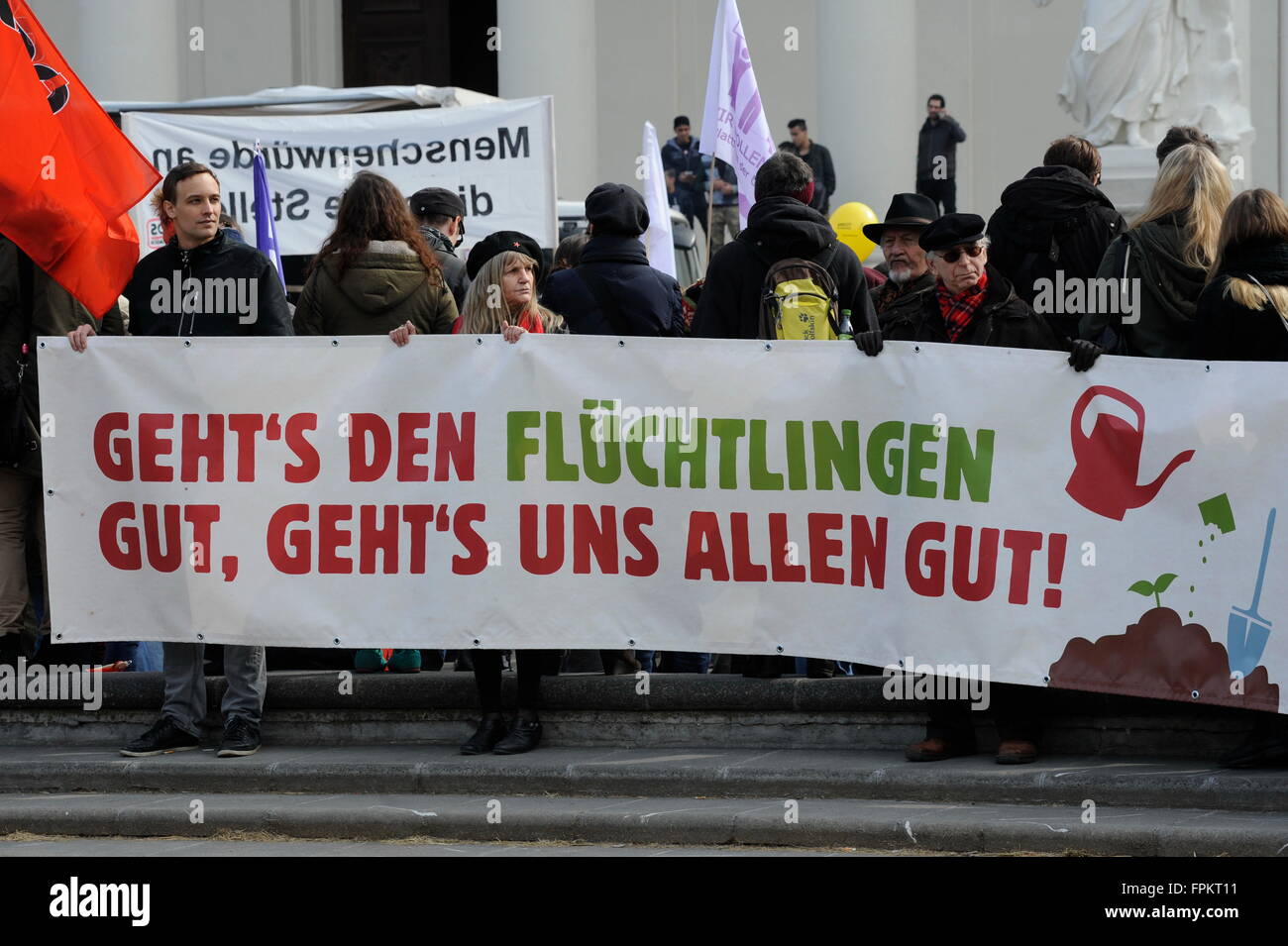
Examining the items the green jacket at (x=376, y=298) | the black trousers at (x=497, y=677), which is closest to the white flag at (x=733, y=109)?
the green jacket at (x=376, y=298)

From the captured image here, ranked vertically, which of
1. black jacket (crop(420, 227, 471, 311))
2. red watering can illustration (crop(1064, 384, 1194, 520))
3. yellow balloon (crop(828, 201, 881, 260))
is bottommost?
red watering can illustration (crop(1064, 384, 1194, 520))

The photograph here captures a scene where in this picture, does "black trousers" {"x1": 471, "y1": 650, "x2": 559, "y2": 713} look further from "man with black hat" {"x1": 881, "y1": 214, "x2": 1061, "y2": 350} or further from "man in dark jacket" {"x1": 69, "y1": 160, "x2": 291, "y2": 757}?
"man with black hat" {"x1": 881, "y1": 214, "x2": 1061, "y2": 350}

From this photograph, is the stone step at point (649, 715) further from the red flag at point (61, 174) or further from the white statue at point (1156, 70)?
the white statue at point (1156, 70)

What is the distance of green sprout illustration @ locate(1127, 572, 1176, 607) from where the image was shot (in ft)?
25.4

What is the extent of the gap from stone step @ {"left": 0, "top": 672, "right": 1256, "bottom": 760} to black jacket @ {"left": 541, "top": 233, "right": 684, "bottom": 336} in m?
1.47

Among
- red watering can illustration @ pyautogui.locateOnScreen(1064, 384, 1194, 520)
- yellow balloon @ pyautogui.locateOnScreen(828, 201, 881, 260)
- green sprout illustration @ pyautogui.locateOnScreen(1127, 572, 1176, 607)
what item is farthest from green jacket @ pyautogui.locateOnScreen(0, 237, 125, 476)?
yellow balloon @ pyautogui.locateOnScreen(828, 201, 881, 260)

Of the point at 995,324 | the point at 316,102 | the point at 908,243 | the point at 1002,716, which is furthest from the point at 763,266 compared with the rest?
the point at 316,102

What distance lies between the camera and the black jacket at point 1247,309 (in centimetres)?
784

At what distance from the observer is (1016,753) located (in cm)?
783

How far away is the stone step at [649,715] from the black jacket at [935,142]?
15.7 metres

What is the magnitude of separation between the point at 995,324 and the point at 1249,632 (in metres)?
1.49

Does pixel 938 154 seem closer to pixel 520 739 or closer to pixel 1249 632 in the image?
pixel 520 739

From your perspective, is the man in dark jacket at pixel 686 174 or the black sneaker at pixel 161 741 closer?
the black sneaker at pixel 161 741
